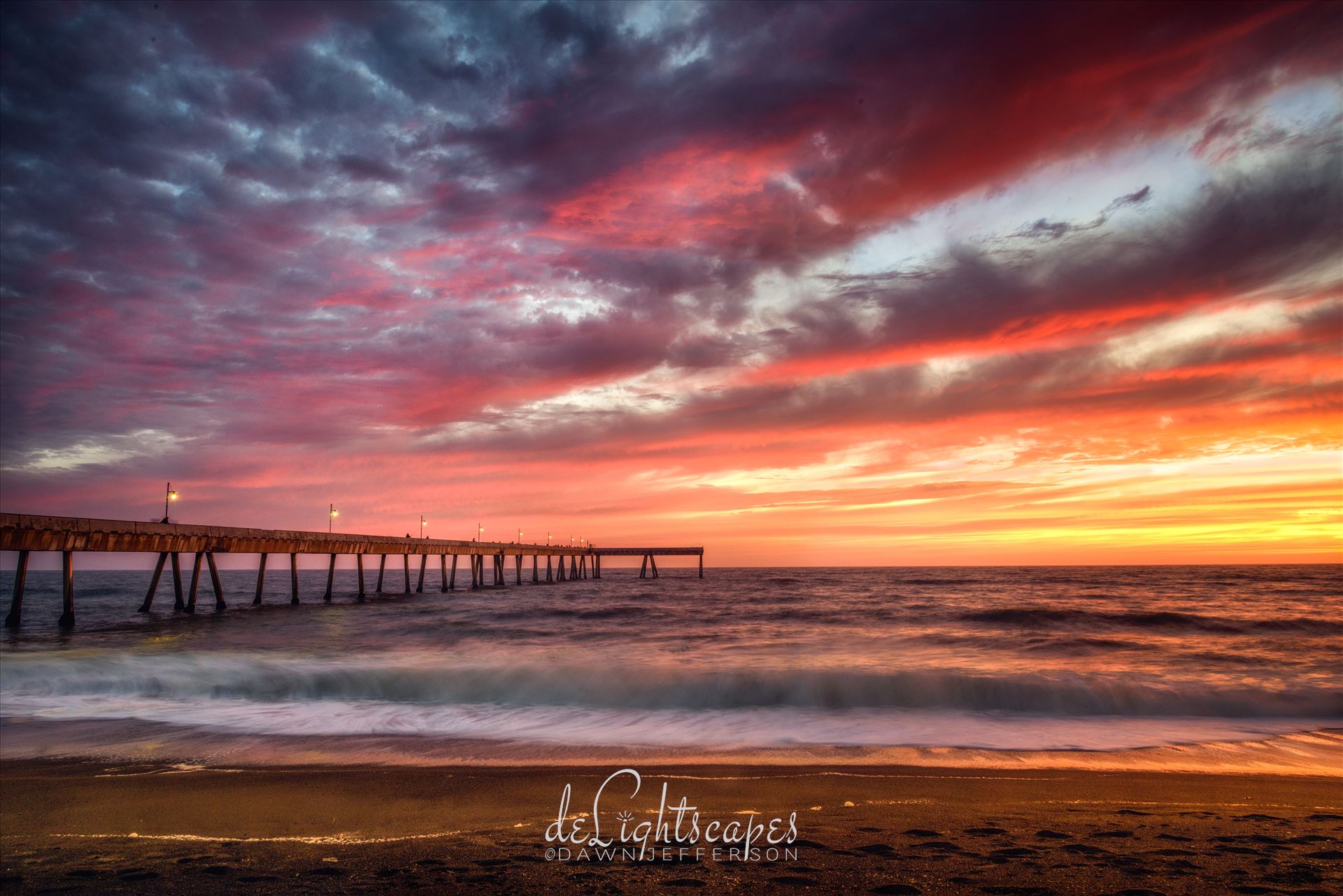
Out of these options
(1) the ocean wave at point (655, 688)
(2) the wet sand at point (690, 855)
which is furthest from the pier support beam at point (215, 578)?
Result: (2) the wet sand at point (690, 855)

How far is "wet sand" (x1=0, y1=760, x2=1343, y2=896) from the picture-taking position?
13.9ft

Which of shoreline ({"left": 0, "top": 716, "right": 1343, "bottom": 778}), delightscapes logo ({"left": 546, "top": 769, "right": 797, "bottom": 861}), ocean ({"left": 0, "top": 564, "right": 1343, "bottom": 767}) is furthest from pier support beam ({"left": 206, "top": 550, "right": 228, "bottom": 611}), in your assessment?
delightscapes logo ({"left": 546, "top": 769, "right": 797, "bottom": 861})

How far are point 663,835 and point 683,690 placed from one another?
889 centimetres

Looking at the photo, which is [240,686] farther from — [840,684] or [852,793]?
[852,793]

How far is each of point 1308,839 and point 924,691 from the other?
8450 mm

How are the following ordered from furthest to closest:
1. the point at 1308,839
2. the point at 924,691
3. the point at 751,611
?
the point at 751,611 → the point at 924,691 → the point at 1308,839

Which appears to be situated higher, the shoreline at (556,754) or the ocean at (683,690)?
the shoreline at (556,754)

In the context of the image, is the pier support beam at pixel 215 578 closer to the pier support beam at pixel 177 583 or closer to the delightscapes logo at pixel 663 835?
the pier support beam at pixel 177 583

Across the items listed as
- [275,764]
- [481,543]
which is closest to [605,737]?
[275,764]

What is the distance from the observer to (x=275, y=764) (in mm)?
7695

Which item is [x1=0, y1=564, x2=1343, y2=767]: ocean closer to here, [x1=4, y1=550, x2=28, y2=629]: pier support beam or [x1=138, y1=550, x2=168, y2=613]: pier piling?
[x1=4, y1=550, x2=28, y2=629]: pier support beam

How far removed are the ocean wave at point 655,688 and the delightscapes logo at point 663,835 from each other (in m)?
6.81

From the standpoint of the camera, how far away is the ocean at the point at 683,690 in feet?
29.2

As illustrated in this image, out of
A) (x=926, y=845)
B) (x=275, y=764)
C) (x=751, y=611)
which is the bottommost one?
(x=751, y=611)
